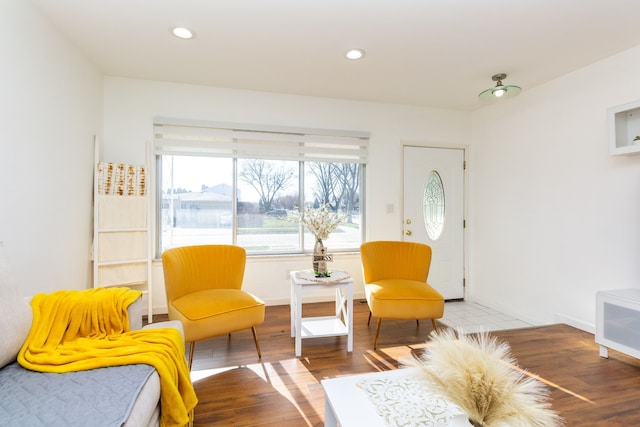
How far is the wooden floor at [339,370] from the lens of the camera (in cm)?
173

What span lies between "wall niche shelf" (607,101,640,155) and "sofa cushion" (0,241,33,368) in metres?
3.87

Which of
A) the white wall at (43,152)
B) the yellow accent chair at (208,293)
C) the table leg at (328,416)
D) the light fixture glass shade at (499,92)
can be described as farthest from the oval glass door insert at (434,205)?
the white wall at (43,152)

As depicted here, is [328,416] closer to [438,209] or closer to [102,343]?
[102,343]

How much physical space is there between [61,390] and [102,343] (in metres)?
0.32

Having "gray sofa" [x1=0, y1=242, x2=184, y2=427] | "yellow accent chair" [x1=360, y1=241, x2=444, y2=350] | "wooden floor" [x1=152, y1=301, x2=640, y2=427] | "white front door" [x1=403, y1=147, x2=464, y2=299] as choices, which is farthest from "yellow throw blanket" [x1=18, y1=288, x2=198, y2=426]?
"white front door" [x1=403, y1=147, x2=464, y2=299]

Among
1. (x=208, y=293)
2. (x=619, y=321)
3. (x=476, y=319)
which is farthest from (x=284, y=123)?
(x=619, y=321)

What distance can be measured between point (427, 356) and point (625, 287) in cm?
262

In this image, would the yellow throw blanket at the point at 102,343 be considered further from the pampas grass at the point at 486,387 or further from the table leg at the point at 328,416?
the pampas grass at the point at 486,387

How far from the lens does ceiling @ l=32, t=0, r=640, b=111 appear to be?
6.79 ft

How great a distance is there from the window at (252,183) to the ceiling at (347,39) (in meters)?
0.59

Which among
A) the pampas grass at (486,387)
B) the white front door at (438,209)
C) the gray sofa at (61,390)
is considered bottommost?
the gray sofa at (61,390)

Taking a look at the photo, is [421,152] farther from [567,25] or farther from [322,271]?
[322,271]

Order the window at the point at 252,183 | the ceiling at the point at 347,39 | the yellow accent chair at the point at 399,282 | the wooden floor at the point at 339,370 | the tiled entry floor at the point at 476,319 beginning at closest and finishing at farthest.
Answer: the wooden floor at the point at 339,370 → the ceiling at the point at 347,39 → the yellow accent chair at the point at 399,282 → the tiled entry floor at the point at 476,319 → the window at the point at 252,183

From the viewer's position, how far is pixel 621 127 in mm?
2523
